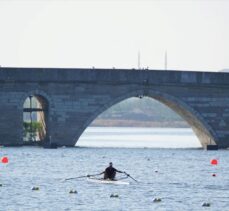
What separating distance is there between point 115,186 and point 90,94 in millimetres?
43415

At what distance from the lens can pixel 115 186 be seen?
275 feet

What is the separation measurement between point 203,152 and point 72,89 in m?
14.3

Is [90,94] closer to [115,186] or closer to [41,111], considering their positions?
[41,111]

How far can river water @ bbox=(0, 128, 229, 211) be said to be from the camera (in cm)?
7306

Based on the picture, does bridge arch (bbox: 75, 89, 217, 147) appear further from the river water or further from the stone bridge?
the river water

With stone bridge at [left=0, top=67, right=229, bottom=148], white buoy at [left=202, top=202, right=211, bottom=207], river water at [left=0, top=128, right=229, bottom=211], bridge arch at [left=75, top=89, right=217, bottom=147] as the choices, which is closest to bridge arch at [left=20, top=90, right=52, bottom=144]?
stone bridge at [left=0, top=67, right=229, bottom=148]

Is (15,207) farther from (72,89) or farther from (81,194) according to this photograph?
(72,89)

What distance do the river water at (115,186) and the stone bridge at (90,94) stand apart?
270 cm

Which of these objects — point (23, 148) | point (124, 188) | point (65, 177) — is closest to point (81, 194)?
point (124, 188)

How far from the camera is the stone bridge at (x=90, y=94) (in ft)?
411

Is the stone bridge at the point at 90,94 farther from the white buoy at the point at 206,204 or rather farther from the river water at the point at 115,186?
the white buoy at the point at 206,204

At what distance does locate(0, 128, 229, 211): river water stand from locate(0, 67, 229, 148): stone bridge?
2.70m

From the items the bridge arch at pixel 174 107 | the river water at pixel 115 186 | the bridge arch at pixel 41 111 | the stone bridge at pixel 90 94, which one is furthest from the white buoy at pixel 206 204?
the bridge arch at pixel 174 107

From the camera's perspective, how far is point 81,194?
256ft
